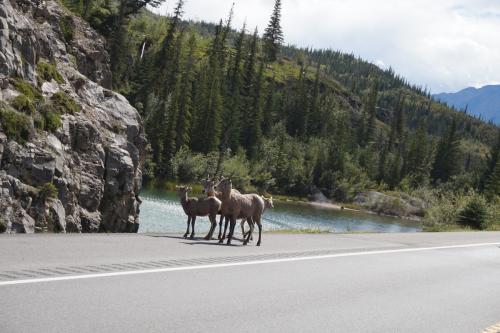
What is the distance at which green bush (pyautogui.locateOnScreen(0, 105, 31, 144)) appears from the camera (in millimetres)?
15945

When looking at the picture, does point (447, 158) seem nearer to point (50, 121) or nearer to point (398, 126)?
point (398, 126)

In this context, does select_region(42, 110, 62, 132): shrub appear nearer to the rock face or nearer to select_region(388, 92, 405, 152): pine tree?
the rock face

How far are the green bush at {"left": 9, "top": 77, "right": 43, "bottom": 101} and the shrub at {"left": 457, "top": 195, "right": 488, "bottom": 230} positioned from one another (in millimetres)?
30509

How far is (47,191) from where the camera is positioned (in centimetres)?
1684

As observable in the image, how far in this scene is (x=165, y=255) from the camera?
10.5 meters

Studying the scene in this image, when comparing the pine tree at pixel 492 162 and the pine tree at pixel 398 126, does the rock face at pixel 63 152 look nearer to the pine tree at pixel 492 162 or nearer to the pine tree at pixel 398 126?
the pine tree at pixel 492 162

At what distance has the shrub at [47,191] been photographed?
16.6 m

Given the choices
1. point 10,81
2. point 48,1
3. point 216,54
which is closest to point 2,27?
point 10,81

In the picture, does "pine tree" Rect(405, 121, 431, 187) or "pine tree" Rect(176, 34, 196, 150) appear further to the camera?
"pine tree" Rect(405, 121, 431, 187)

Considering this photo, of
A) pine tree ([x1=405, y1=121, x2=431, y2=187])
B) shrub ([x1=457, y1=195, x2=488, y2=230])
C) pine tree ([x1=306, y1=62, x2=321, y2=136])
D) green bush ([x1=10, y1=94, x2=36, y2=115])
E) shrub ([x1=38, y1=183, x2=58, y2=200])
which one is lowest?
shrub ([x1=38, y1=183, x2=58, y2=200])

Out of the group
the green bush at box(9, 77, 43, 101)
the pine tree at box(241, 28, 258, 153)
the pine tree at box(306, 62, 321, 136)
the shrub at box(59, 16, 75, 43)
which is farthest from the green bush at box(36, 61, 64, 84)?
the pine tree at box(306, 62, 321, 136)

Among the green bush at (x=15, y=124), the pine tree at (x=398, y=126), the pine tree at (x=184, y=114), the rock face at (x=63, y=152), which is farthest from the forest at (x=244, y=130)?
the green bush at (x=15, y=124)

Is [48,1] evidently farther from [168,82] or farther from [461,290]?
[168,82]

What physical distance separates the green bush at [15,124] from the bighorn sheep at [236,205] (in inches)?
273
